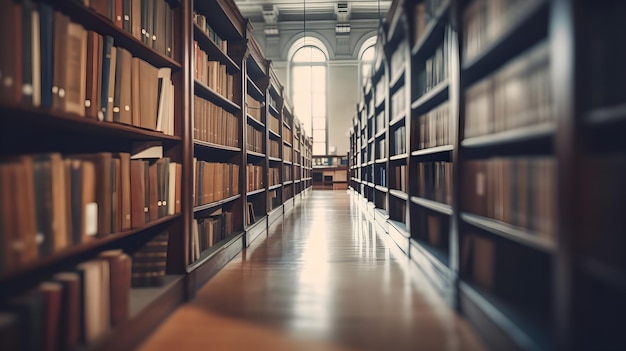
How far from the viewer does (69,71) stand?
1.17 metres

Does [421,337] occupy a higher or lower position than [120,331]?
lower

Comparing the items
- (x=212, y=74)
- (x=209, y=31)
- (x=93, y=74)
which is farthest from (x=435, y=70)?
(x=93, y=74)

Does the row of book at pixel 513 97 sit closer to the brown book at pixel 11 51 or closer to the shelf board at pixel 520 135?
the shelf board at pixel 520 135

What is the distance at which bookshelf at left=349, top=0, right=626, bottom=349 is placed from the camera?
90 cm

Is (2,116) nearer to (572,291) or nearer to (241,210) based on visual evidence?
(572,291)

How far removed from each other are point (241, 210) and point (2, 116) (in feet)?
7.32

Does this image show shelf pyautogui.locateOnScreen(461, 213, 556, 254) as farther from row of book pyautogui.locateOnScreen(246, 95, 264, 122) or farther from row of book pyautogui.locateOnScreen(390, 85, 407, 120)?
row of book pyautogui.locateOnScreen(246, 95, 264, 122)

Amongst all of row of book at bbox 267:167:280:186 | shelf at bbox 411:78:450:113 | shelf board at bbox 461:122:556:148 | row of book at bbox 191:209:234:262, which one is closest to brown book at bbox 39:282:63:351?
row of book at bbox 191:209:234:262

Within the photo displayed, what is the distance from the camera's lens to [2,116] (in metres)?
1.00

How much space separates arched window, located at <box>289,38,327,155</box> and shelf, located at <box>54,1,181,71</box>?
11.7 m

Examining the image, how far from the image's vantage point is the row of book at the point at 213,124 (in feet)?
7.55

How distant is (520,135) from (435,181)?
44.2 inches

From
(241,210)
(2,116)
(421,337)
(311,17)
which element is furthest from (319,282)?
(311,17)

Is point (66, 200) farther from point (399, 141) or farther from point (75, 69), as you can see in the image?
point (399, 141)
